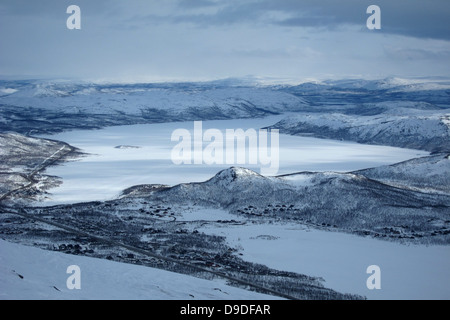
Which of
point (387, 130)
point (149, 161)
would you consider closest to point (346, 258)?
point (149, 161)

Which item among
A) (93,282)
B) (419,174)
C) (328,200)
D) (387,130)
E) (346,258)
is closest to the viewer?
(93,282)

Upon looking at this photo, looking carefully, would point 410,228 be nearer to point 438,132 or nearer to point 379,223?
point 379,223

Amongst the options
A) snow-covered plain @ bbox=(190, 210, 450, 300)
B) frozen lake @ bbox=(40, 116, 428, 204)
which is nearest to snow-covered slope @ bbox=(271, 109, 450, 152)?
frozen lake @ bbox=(40, 116, 428, 204)

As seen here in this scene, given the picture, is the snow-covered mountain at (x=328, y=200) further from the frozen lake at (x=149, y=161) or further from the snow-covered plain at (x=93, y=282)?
the snow-covered plain at (x=93, y=282)

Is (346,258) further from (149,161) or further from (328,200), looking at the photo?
(149,161)

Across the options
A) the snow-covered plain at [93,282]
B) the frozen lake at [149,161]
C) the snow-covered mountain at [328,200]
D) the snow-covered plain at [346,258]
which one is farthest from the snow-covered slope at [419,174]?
the snow-covered plain at [93,282]

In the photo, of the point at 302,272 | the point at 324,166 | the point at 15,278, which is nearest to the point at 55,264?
the point at 15,278

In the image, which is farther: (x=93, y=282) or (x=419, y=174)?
(x=419, y=174)

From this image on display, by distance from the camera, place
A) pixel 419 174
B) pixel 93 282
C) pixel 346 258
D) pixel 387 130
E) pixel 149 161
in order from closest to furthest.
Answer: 1. pixel 93 282
2. pixel 346 258
3. pixel 419 174
4. pixel 149 161
5. pixel 387 130
